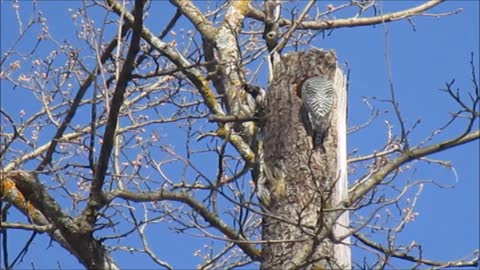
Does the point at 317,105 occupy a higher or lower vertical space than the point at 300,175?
higher

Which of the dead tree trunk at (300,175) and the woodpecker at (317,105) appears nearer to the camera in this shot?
the dead tree trunk at (300,175)

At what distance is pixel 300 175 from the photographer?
165 inches

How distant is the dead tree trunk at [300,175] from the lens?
3.96 meters

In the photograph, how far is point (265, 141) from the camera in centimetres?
439

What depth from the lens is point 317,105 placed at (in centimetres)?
420

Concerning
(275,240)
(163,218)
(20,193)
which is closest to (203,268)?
(163,218)

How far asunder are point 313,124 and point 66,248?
141cm

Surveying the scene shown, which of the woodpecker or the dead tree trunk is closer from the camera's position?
the dead tree trunk

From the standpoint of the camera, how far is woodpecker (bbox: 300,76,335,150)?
13.8ft

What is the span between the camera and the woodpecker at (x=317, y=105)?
4215mm

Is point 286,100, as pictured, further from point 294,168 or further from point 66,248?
point 66,248

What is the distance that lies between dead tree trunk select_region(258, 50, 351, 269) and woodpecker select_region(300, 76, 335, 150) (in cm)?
3

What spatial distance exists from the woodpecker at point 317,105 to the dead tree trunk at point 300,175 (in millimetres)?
30

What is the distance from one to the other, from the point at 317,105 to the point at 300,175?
295 millimetres
